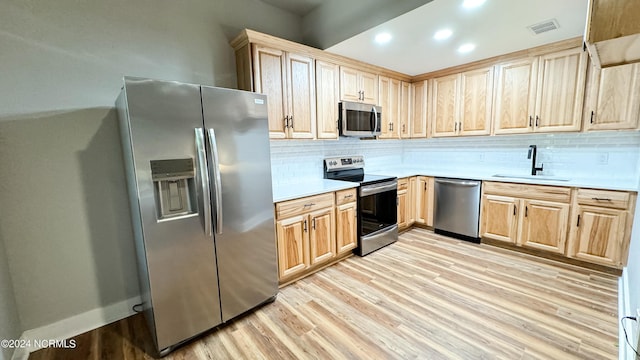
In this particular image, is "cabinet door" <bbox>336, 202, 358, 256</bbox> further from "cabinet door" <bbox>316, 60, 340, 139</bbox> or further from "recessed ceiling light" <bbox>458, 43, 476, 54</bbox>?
"recessed ceiling light" <bbox>458, 43, 476, 54</bbox>

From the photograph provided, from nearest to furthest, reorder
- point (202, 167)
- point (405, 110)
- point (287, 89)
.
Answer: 1. point (202, 167)
2. point (287, 89)
3. point (405, 110)

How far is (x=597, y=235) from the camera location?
8.28 ft

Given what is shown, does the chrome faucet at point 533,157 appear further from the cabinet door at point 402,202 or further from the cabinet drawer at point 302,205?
the cabinet drawer at point 302,205

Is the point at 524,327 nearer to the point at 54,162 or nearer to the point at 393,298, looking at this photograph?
the point at 393,298

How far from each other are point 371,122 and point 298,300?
91.7 inches

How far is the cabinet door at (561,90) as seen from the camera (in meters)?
2.70

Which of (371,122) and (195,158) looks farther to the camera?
(371,122)

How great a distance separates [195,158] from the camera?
1.71m

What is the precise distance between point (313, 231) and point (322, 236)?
0.48ft

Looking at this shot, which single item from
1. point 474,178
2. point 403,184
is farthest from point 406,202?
point 474,178

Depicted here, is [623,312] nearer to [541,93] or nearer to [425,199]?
[425,199]

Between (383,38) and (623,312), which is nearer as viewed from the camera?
(623,312)

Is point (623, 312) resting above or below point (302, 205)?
below

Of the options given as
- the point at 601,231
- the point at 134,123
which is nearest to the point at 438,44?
the point at 601,231
